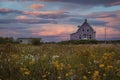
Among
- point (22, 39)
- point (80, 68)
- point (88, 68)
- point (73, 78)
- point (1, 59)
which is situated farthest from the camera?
point (22, 39)

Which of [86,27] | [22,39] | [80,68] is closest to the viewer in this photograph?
[80,68]

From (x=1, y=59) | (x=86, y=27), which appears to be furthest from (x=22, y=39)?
(x=1, y=59)

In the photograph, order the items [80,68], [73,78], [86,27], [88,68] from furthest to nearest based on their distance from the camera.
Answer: [86,27] → [88,68] → [80,68] → [73,78]

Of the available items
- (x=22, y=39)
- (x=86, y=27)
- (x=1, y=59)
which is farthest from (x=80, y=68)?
(x=86, y=27)

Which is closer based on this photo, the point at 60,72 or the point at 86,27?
the point at 60,72

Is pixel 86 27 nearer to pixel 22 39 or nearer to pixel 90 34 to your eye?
pixel 90 34

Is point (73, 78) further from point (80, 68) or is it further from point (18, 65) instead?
point (18, 65)

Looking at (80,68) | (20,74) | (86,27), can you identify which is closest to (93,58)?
(80,68)

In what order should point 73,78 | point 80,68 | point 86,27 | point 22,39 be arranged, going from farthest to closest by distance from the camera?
point 86,27 → point 22,39 → point 80,68 → point 73,78

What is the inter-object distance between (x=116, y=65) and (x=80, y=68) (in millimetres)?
1207

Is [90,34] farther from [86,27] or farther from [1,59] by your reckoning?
[1,59]

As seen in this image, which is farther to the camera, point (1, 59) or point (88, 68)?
point (1, 59)

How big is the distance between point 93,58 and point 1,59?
2.33m

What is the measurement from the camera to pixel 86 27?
46875 millimetres
